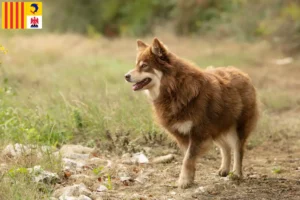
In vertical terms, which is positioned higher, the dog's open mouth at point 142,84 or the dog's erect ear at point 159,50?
the dog's erect ear at point 159,50

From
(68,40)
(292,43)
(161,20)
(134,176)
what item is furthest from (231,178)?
(161,20)

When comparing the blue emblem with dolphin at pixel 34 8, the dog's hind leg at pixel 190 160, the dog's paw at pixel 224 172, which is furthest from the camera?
the blue emblem with dolphin at pixel 34 8

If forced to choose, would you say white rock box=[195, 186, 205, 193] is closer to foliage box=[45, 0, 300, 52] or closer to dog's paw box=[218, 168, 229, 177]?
dog's paw box=[218, 168, 229, 177]

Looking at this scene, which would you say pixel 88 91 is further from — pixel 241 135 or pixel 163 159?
pixel 241 135

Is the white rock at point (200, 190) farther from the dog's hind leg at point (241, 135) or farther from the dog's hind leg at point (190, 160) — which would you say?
Answer: the dog's hind leg at point (241, 135)

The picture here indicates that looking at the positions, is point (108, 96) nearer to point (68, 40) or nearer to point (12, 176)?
point (12, 176)

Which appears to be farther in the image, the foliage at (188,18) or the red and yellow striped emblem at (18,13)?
the foliage at (188,18)

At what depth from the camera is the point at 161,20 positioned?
90.7 feet

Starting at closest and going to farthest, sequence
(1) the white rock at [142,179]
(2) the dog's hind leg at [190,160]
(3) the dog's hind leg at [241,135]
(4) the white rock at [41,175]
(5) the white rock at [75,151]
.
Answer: (4) the white rock at [41,175], (2) the dog's hind leg at [190,160], (1) the white rock at [142,179], (3) the dog's hind leg at [241,135], (5) the white rock at [75,151]

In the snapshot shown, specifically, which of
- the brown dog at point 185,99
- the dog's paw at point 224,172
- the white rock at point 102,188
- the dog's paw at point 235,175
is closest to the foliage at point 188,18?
the dog's paw at point 224,172

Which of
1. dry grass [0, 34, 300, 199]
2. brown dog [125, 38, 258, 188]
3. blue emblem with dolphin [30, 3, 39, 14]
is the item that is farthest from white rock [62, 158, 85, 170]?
blue emblem with dolphin [30, 3, 39, 14]

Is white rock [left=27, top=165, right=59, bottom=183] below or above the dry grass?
below

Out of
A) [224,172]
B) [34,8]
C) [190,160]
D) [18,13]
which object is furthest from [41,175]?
[34,8]

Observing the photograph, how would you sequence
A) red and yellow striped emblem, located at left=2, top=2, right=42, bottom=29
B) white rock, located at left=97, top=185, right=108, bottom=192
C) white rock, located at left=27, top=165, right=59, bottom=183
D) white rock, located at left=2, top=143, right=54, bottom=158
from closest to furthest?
white rock, located at left=27, top=165, right=59, bottom=183, white rock, located at left=97, top=185, right=108, bottom=192, white rock, located at left=2, top=143, right=54, bottom=158, red and yellow striped emblem, located at left=2, top=2, right=42, bottom=29
